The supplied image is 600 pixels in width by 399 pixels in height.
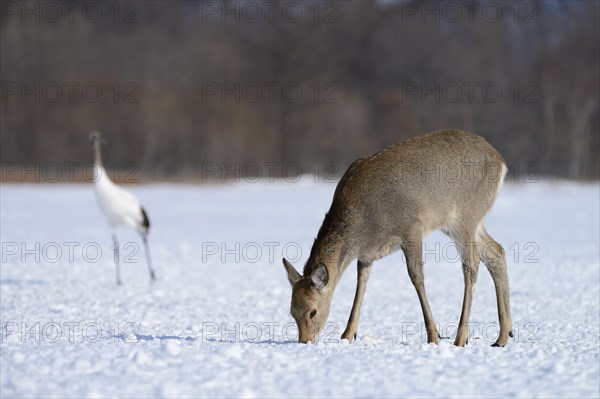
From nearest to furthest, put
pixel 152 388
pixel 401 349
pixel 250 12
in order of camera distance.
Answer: pixel 152 388 < pixel 401 349 < pixel 250 12

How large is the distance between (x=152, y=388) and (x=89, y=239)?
14689 mm

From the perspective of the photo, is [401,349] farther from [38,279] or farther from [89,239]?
[89,239]

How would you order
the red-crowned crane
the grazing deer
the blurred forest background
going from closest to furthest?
1. the grazing deer
2. the red-crowned crane
3. the blurred forest background

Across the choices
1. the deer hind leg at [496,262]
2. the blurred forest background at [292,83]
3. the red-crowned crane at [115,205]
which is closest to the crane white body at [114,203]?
the red-crowned crane at [115,205]

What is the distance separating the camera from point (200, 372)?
5.00 m

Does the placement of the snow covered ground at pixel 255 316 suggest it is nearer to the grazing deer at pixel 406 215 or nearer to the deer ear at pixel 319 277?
the grazing deer at pixel 406 215

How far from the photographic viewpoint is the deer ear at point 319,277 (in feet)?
20.5

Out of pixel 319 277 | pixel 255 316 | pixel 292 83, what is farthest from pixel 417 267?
pixel 292 83

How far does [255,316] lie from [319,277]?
322 cm

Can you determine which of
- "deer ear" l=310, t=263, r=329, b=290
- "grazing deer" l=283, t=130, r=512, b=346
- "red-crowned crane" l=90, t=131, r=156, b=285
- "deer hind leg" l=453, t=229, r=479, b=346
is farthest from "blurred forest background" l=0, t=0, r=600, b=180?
"deer ear" l=310, t=263, r=329, b=290

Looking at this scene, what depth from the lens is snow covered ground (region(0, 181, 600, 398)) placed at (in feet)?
16.0

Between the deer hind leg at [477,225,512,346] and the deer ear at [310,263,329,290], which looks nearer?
the deer ear at [310,263,329,290]

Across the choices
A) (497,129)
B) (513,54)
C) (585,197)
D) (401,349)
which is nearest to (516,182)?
(585,197)

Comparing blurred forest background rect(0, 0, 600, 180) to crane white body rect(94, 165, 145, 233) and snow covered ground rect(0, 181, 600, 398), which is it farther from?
crane white body rect(94, 165, 145, 233)
